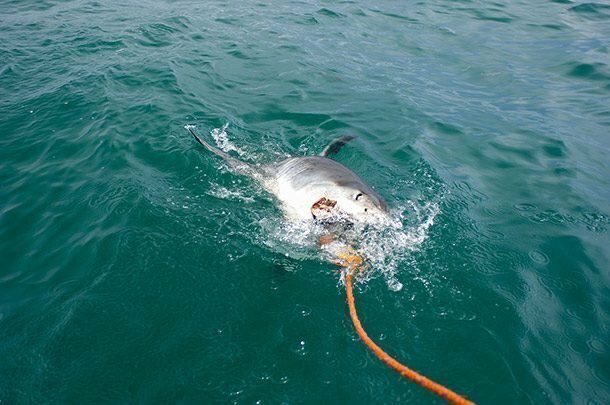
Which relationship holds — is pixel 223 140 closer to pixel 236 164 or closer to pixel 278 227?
pixel 236 164

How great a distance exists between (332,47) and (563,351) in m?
11.9

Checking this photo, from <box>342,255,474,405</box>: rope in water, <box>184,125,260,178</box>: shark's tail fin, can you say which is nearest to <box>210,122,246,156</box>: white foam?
<box>184,125,260,178</box>: shark's tail fin

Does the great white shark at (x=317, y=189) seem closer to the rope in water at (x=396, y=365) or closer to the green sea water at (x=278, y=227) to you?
the green sea water at (x=278, y=227)

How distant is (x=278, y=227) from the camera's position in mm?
6145

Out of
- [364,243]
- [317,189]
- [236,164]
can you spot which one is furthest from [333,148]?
[364,243]

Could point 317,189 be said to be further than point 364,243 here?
Yes

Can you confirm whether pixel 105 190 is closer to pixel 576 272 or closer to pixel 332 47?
pixel 576 272

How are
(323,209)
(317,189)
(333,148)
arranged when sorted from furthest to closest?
1. (333,148)
2. (317,189)
3. (323,209)

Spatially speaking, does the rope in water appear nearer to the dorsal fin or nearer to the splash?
the splash

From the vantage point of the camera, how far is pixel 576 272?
5.94 m

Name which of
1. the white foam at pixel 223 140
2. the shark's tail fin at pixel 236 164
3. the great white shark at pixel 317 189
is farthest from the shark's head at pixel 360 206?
the white foam at pixel 223 140

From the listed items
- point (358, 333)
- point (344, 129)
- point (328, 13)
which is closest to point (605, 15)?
point (328, 13)

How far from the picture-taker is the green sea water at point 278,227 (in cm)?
435

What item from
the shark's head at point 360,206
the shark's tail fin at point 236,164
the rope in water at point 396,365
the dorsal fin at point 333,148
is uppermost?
the shark's head at point 360,206
